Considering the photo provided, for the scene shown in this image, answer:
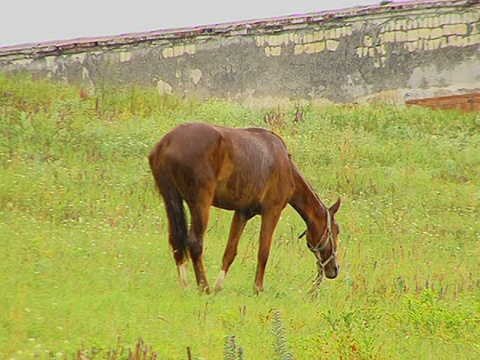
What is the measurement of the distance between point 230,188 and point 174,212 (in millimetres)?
630

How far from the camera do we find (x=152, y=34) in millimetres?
19969

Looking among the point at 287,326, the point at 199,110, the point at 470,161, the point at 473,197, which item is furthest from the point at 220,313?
the point at 199,110

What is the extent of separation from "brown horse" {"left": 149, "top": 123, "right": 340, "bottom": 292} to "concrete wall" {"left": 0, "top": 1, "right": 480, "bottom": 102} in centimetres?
990

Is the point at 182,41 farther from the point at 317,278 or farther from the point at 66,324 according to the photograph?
→ the point at 66,324

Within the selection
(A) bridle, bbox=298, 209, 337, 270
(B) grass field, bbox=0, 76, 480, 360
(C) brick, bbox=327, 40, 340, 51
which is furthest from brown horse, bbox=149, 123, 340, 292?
(C) brick, bbox=327, 40, 340, 51

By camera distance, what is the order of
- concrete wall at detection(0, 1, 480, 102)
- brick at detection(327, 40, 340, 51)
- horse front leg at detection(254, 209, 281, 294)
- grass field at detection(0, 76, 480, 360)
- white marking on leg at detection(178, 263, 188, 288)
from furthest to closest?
brick at detection(327, 40, 340, 51) < concrete wall at detection(0, 1, 480, 102) < horse front leg at detection(254, 209, 281, 294) < white marking on leg at detection(178, 263, 188, 288) < grass field at detection(0, 76, 480, 360)

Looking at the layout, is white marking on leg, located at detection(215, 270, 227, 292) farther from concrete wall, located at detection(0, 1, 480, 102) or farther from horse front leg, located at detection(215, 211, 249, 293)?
concrete wall, located at detection(0, 1, 480, 102)

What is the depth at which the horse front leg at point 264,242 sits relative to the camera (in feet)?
29.4

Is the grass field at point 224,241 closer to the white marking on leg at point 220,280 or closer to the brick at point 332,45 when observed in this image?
the white marking on leg at point 220,280

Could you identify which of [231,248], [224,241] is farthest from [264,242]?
[224,241]

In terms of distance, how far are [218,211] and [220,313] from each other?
4449 millimetres

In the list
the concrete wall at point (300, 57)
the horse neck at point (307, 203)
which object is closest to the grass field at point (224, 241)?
the horse neck at point (307, 203)

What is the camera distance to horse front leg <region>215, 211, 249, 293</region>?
884 centimetres

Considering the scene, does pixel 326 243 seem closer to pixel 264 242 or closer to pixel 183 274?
pixel 264 242
